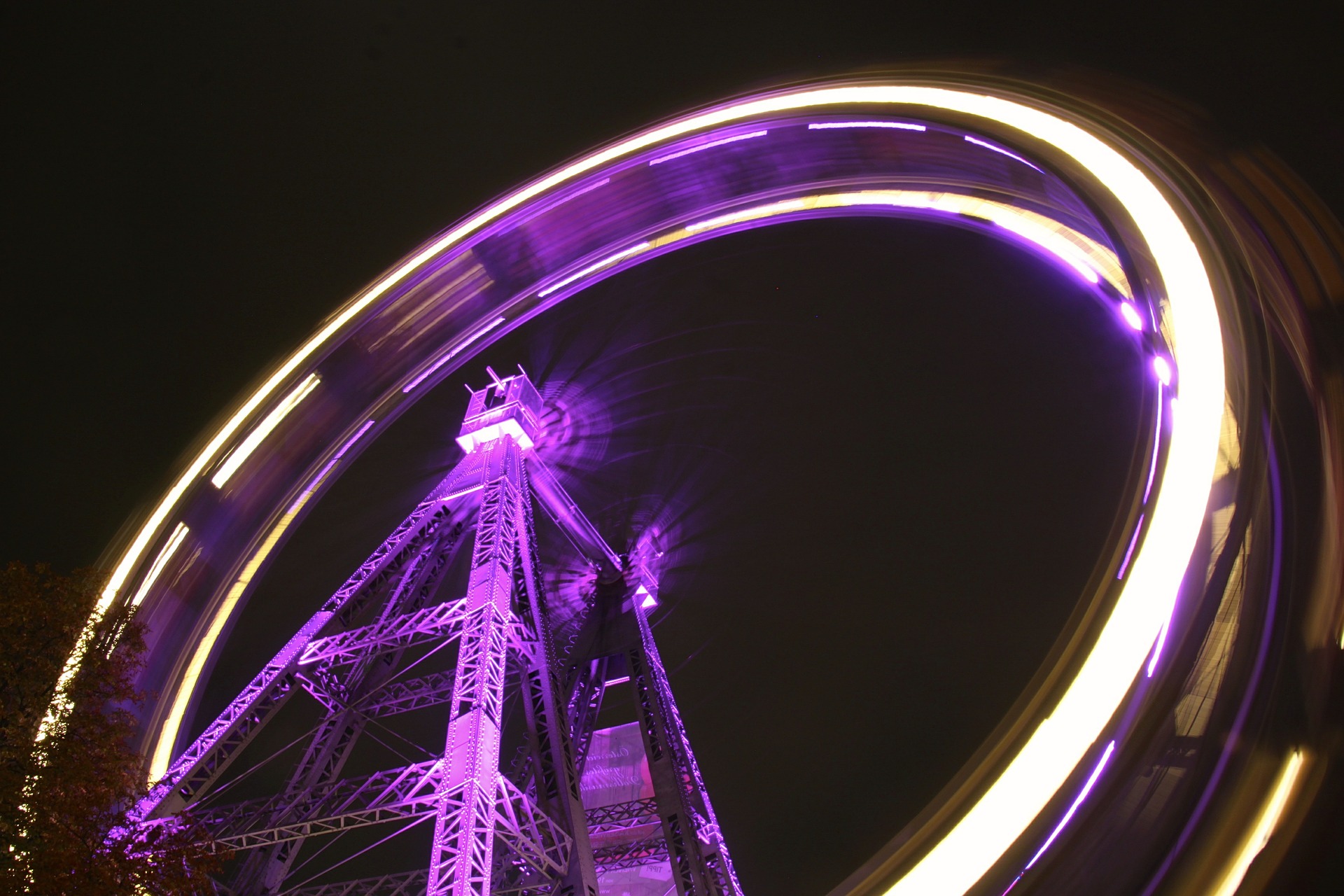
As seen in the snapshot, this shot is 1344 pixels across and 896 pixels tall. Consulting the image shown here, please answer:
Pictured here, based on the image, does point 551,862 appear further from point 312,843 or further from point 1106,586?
point 312,843

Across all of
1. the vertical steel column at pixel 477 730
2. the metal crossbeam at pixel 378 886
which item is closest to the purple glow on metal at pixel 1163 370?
the vertical steel column at pixel 477 730

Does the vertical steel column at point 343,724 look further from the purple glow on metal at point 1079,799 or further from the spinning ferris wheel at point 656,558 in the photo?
the purple glow on metal at point 1079,799

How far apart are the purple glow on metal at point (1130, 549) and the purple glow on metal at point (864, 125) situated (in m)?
6.75

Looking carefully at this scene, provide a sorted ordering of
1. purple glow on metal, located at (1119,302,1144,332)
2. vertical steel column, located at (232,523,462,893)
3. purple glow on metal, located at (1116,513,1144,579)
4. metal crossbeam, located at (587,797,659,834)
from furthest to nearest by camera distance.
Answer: metal crossbeam, located at (587,797,659,834)
vertical steel column, located at (232,523,462,893)
purple glow on metal, located at (1119,302,1144,332)
purple glow on metal, located at (1116,513,1144,579)

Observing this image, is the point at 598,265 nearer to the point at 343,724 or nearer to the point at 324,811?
the point at 343,724

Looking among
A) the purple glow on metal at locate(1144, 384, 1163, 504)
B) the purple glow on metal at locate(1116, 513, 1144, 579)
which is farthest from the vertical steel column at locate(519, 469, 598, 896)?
the purple glow on metal at locate(1144, 384, 1163, 504)

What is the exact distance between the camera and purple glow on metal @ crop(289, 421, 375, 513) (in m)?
12.1

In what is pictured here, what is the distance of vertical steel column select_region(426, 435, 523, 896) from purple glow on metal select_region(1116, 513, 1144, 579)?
16.6 ft

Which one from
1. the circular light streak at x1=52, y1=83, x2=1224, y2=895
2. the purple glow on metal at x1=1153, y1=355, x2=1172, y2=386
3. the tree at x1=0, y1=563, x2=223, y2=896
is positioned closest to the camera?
the circular light streak at x1=52, y1=83, x2=1224, y2=895

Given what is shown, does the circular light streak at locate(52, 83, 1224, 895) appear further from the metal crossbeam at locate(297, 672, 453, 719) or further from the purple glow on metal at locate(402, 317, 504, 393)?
the purple glow on metal at locate(402, 317, 504, 393)

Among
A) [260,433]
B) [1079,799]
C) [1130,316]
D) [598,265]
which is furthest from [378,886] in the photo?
[1130,316]

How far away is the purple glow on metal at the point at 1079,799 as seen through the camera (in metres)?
3.09

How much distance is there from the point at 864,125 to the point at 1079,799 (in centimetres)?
884

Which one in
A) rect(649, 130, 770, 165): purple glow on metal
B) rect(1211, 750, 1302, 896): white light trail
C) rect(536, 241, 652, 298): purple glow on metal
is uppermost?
rect(536, 241, 652, 298): purple glow on metal
